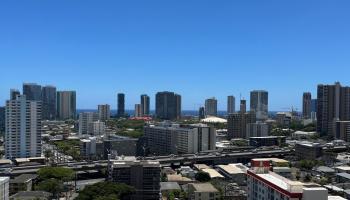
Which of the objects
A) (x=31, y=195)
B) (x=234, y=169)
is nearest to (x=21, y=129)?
(x=31, y=195)

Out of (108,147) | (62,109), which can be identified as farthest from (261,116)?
(108,147)

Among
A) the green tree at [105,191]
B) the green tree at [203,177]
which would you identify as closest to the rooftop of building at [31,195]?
the green tree at [105,191]

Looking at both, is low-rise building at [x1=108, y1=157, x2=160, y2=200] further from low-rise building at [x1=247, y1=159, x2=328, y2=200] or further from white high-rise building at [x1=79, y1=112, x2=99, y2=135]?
white high-rise building at [x1=79, y1=112, x2=99, y2=135]

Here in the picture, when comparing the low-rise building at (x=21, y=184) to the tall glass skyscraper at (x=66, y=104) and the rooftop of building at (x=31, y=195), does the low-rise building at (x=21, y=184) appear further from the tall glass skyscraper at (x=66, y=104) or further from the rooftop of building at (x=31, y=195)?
the tall glass skyscraper at (x=66, y=104)

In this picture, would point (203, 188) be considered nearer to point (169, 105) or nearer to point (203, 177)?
point (203, 177)

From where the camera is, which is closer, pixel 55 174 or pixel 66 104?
pixel 55 174

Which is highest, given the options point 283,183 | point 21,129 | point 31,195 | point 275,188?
point 21,129

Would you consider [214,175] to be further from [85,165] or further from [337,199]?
[337,199]
